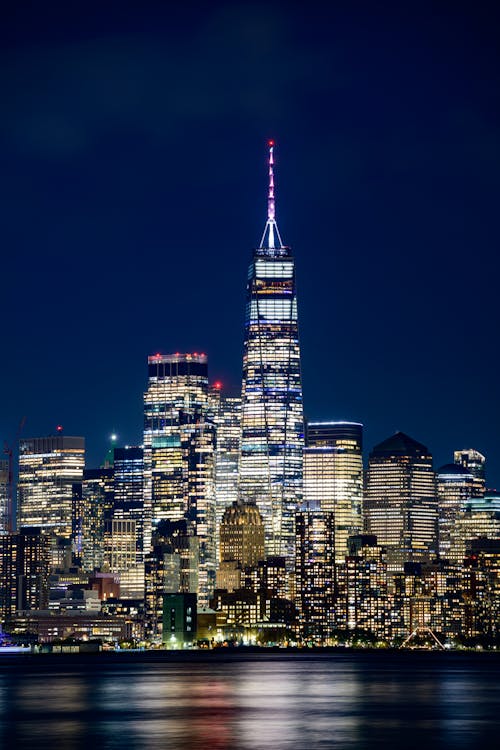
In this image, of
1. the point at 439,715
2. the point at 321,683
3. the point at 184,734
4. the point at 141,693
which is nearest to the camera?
the point at 184,734

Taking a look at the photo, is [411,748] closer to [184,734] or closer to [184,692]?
[184,734]

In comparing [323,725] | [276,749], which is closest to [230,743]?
[276,749]

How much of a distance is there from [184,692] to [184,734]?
59.4 meters

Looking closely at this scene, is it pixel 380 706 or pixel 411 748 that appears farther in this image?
pixel 380 706

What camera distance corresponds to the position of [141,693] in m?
174

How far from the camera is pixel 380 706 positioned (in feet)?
491

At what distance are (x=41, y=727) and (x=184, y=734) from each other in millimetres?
13920

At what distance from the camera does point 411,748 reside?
349ft

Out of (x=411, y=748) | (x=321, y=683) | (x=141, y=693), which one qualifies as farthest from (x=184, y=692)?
(x=411, y=748)

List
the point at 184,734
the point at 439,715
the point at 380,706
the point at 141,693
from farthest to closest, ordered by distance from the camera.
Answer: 1. the point at 141,693
2. the point at 380,706
3. the point at 439,715
4. the point at 184,734

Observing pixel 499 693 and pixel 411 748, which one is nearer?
pixel 411 748

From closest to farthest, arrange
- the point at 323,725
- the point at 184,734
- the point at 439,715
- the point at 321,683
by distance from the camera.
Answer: the point at 184,734, the point at 323,725, the point at 439,715, the point at 321,683

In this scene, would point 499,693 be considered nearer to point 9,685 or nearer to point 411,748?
point 9,685

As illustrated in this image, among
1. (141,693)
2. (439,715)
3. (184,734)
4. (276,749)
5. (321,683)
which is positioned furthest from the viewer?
(321,683)
